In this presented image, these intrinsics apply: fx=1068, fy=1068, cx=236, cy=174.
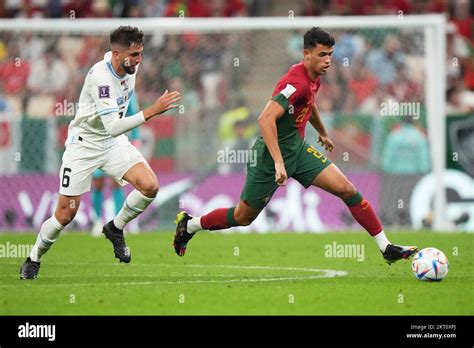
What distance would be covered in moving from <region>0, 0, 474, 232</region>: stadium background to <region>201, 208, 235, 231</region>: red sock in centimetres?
635

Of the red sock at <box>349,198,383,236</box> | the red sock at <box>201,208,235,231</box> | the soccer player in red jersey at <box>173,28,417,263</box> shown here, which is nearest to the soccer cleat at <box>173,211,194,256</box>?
the red sock at <box>201,208,235,231</box>

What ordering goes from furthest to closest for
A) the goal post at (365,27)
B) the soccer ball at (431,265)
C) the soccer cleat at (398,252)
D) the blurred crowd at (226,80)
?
the blurred crowd at (226,80), the goal post at (365,27), the soccer cleat at (398,252), the soccer ball at (431,265)

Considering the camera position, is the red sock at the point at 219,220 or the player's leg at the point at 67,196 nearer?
the player's leg at the point at 67,196

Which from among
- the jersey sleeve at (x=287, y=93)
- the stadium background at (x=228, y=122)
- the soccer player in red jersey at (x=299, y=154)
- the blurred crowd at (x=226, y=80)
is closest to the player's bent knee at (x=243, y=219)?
the soccer player in red jersey at (x=299, y=154)

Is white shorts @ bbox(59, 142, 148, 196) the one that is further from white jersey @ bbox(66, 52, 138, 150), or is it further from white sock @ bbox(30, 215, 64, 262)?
white sock @ bbox(30, 215, 64, 262)

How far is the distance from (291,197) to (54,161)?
4.00m

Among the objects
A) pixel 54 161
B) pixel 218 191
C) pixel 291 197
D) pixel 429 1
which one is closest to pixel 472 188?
pixel 291 197

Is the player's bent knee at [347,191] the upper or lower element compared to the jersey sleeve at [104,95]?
lower

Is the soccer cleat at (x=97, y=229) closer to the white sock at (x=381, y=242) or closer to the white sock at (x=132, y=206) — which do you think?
the white sock at (x=132, y=206)

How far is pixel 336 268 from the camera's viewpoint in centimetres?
1161

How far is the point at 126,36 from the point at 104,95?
0.61 meters

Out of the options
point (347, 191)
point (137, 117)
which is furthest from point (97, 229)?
point (347, 191)

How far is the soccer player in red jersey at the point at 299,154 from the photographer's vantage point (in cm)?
1029

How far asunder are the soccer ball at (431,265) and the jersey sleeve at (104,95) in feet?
10.7
